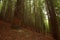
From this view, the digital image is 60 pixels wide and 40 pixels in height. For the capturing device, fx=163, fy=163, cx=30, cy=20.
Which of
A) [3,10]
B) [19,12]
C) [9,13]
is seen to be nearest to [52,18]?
[19,12]

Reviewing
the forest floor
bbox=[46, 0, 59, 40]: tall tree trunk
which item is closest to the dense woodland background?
bbox=[46, 0, 59, 40]: tall tree trunk

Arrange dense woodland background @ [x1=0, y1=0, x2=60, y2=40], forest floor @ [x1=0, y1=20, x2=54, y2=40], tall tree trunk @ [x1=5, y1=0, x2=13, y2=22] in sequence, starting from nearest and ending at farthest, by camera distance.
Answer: forest floor @ [x1=0, y1=20, x2=54, y2=40], dense woodland background @ [x1=0, y1=0, x2=60, y2=40], tall tree trunk @ [x1=5, y1=0, x2=13, y2=22]

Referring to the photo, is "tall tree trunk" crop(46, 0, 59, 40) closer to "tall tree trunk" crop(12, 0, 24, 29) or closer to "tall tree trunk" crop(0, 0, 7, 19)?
"tall tree trunk" crop(12, 0, 24, 29)

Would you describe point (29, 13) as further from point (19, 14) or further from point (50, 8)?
point (50, 8)

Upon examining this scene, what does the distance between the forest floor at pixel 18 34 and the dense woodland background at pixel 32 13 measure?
0.53ft

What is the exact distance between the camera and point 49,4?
5102 mm

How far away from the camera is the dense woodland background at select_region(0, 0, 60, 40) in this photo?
17.0ft

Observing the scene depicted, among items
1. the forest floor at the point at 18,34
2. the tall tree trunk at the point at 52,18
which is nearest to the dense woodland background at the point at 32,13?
the tall tree trunk at the point at 52,18

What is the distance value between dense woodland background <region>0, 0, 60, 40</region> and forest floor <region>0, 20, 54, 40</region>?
0.16 m

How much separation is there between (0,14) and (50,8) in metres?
1.68

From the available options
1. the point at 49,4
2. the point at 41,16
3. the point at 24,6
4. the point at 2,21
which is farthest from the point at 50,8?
the point at 2,21

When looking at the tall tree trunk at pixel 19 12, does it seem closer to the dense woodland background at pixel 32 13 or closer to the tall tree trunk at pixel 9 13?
the dense woodland background at pixel 32 13

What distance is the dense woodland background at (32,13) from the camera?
5.19 metres

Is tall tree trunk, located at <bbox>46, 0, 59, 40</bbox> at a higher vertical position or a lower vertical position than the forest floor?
higher
